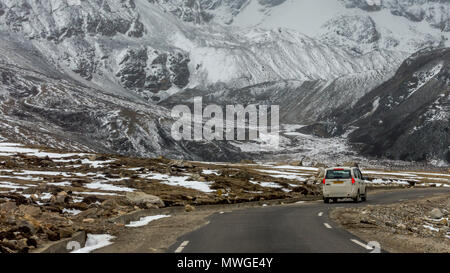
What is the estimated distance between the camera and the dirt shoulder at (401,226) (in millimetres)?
18752

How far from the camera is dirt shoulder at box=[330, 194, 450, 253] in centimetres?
1875

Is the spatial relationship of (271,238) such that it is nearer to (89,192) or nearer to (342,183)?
(342,183)

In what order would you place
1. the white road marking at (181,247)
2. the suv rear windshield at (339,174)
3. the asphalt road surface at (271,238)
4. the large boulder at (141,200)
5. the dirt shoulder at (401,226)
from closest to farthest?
1. the white road marking at (181,247)
2. the asphalt road surface at (271,238)
3. the dirt shoulder at (401,226)
4. the large boulder at (141,200)
5. the suv rear windshield at (339,174)

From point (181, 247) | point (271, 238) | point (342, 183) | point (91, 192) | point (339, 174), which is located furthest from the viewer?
point (91, 192)

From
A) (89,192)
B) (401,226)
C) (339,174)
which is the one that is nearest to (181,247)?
(401,226)

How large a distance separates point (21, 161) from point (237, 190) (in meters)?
31.5

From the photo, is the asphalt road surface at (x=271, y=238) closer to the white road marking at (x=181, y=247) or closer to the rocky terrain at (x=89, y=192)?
the white road marking at (x=181, y=247)

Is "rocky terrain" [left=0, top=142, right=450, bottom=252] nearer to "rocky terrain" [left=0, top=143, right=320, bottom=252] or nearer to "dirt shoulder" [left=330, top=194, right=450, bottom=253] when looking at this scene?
"rocky terrain" [left=0, top=143, right=320, bottom=252]

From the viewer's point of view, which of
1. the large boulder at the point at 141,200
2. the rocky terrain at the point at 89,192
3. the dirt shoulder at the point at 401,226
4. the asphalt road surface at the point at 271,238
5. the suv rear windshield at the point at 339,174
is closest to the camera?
the asphalt road surface at the point at 271,238

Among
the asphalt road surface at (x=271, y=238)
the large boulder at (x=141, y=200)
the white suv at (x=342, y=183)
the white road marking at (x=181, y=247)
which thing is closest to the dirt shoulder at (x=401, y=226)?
the asphalt road surface at (x=271, y=238)

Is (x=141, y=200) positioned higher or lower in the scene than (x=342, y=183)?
lower

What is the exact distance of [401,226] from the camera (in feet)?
84.9
